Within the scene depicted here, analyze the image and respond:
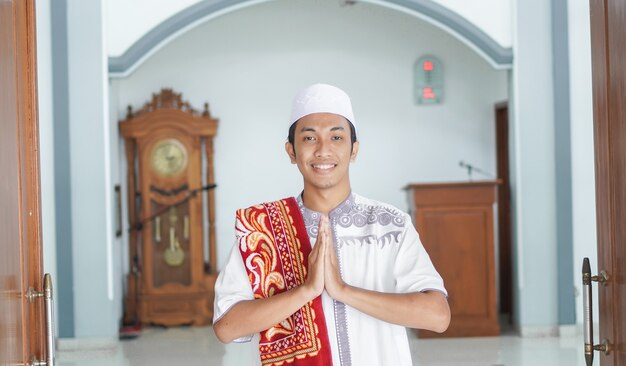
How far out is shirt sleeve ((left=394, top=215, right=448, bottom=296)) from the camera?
184 cm

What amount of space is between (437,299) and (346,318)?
0.20m

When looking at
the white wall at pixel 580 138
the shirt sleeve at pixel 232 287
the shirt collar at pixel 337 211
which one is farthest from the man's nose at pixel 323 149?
the white wall at pixel 580 138

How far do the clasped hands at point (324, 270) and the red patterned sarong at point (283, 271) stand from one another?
0.10 m

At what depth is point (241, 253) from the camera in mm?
1906

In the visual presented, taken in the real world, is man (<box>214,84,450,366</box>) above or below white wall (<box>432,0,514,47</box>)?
below

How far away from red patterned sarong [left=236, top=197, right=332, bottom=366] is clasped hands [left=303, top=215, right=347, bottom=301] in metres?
0.10

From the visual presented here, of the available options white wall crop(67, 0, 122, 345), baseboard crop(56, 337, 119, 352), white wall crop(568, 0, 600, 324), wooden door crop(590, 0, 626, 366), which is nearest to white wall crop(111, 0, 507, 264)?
white wall crop(568, 0, 600, 324)

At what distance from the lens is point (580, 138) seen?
6715 mm

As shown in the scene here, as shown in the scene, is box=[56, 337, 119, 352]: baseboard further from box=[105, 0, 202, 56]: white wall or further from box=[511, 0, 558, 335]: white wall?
box=[511, 0, 558, 335]: white wall

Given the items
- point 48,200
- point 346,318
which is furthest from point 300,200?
point 48,200

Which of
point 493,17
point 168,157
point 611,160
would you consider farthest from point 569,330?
point 611,160

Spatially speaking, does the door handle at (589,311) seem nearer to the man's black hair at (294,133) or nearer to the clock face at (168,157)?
the man's black hair at (294,133)

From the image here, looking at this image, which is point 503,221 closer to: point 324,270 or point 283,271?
point 283,271

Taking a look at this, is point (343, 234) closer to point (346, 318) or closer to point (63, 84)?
point (346, 318)
